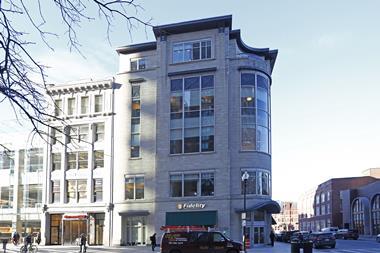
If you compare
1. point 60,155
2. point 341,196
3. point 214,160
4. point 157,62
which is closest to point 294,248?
point 214,160

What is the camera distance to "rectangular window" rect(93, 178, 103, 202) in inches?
2191

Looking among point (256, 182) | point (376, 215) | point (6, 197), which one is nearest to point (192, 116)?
point (256, 182)

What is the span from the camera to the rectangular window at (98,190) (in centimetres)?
5566

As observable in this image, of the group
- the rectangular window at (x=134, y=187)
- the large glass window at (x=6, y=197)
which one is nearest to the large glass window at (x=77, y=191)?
the rectangular window at (x=134, y=187)

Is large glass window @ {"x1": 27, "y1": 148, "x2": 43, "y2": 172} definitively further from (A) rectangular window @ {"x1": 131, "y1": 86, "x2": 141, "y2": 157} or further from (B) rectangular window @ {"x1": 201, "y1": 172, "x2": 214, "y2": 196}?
(B) rectangular window @ {"x1": 201, "y1": 172, "x2": 214, "y2": 196}

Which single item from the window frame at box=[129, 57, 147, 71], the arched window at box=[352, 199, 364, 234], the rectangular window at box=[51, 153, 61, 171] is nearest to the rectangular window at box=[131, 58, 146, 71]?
the window frame at box=[129, 57, 147, 71]

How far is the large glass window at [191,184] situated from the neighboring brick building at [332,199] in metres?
80.6

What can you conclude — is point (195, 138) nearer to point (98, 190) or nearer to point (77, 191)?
point (98, 190)

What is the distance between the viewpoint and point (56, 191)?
57.7m

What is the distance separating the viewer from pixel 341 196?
120750 mm

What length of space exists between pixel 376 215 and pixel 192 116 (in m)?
61.4

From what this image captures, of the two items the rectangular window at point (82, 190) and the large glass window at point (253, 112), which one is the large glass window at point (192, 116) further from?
the rectangular window at point (82, 190)

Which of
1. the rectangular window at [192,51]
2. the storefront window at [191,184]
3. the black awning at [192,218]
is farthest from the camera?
the rectangular window at [192,51]

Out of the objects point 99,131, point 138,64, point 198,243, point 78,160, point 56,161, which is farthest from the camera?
point 56,161
